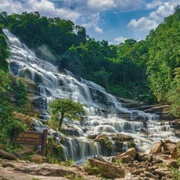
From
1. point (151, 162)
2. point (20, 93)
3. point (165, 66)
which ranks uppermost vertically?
point (165, 66)

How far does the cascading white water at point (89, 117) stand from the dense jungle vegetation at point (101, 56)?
5.50 metres

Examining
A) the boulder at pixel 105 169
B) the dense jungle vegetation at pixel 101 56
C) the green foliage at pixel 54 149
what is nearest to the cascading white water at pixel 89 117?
the green foliage at pixel 54 149

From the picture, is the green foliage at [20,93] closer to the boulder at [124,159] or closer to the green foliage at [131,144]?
the green foliage at [131,144]

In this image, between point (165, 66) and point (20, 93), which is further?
point (165, 66)

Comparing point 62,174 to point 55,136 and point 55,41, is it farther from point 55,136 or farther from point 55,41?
point 55,41

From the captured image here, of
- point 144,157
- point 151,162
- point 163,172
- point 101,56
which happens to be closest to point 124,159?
point 144,157

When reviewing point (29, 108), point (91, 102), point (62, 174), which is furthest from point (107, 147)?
point (91, 102)

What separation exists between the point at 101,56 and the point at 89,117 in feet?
97.3

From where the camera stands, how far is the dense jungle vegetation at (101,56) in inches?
1579

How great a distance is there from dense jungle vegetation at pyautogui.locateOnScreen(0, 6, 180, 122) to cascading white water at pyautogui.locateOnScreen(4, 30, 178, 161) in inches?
217

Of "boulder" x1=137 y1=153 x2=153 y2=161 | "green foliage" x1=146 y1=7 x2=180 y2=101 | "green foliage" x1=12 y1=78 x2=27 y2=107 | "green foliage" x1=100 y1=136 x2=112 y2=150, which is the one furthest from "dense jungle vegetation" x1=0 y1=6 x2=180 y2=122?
"boulder" x1=137 y1=153 x2=153 y2=161

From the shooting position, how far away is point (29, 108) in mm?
25500

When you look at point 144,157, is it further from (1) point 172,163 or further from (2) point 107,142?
(2) point 107,142

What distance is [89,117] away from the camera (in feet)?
87.6
